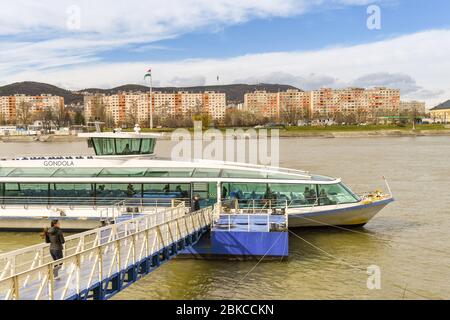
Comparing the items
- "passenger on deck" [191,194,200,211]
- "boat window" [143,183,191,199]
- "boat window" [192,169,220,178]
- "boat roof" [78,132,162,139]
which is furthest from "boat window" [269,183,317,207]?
"boat roof" [78,132,162,139]

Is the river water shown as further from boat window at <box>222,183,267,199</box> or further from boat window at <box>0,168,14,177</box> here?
boat window at <box>0,168,14,177</box>

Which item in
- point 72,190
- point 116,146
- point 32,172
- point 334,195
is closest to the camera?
point 334,195

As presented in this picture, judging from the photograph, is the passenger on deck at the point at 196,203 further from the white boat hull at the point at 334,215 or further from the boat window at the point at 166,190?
the white boat hull at the point at 334,215

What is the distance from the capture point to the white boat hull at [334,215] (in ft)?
72.7

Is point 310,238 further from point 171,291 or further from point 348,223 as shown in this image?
point 171,291

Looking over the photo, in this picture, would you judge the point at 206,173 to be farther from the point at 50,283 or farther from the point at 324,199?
the point at 50,283

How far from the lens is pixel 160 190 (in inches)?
915

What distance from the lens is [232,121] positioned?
579 ft

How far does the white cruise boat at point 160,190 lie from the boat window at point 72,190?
0.04m

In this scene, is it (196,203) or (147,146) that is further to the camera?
(147,146)

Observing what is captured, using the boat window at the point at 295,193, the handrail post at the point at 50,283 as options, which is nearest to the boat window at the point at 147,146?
the boat window at the point at 295,193

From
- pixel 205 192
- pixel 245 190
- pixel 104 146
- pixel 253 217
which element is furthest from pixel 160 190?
pixel 253 217

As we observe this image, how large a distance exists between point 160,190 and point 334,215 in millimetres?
7537

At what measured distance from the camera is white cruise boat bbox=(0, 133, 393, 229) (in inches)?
882
